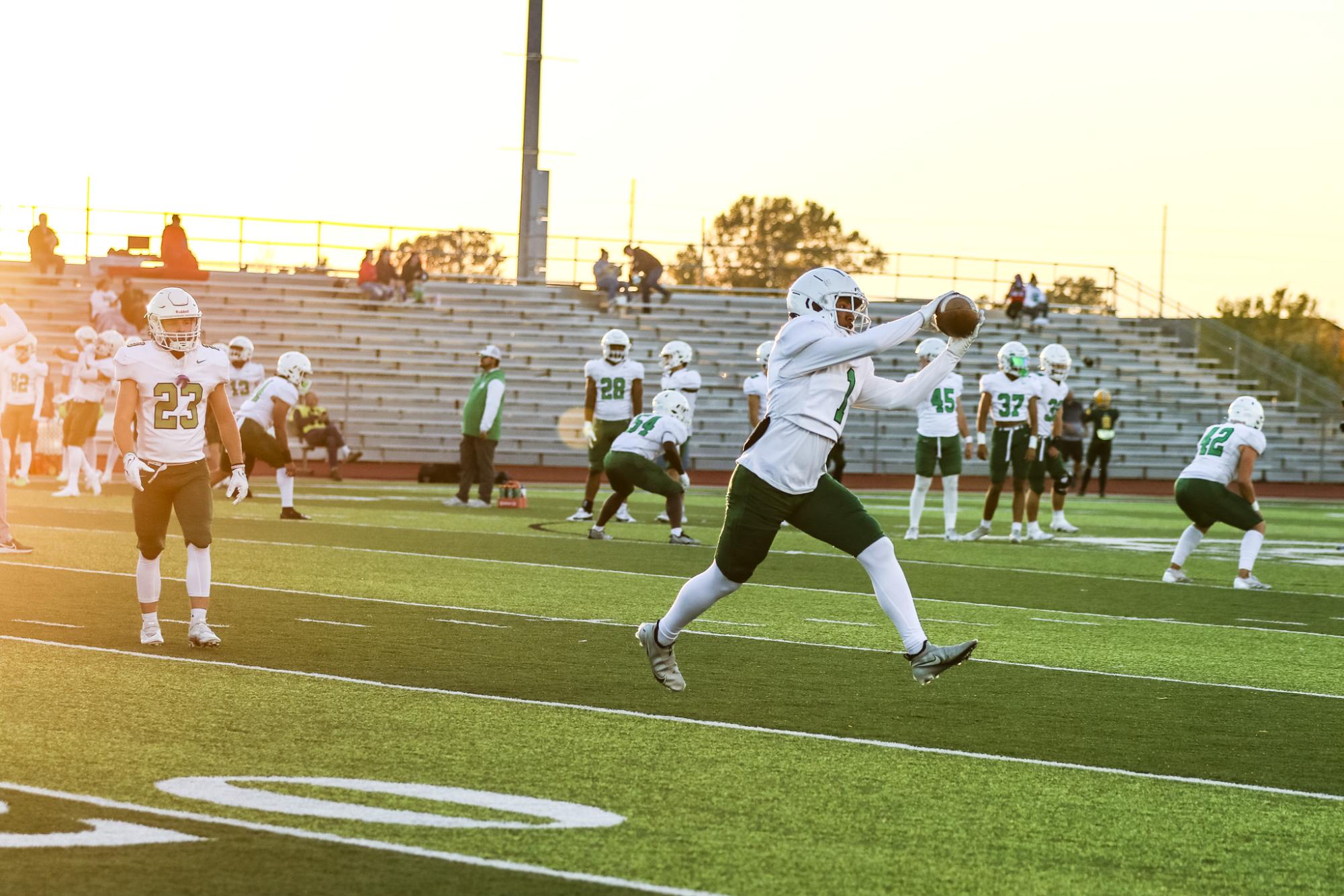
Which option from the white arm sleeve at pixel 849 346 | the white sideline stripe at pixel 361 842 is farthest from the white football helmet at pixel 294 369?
the white sideline stripe at pixel 361 842

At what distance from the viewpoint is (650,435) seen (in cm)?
1564

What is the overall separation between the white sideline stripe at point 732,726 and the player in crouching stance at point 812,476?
61cm

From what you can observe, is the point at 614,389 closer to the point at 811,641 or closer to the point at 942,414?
the point at 942,414

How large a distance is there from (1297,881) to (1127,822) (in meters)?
0.69

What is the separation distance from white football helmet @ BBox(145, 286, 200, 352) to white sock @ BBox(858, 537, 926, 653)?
349 cm

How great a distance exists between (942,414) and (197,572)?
10590 mm

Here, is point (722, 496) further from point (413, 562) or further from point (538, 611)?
point (538, 611)

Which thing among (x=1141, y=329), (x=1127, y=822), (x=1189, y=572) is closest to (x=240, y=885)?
(x=1127, y=822)

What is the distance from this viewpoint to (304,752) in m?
6.14

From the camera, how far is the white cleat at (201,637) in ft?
28.3

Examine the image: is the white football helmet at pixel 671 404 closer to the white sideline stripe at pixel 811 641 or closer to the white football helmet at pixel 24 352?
the white sideline stripe at pixel 811 641

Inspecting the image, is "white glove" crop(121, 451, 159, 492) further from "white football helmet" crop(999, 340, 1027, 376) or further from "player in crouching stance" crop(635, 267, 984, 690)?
"white football helmet" crop(999, 340, 1027, 376)

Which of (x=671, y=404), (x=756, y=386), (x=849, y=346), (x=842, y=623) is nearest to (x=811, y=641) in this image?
(x=842, y=623)

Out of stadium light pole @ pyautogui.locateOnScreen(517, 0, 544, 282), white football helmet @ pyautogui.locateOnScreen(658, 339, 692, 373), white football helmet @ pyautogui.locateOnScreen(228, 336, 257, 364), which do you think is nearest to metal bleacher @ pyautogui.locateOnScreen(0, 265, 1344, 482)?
stadium light pole @ pyautogui.locateOnScreen(517, 0, 544, 282)
